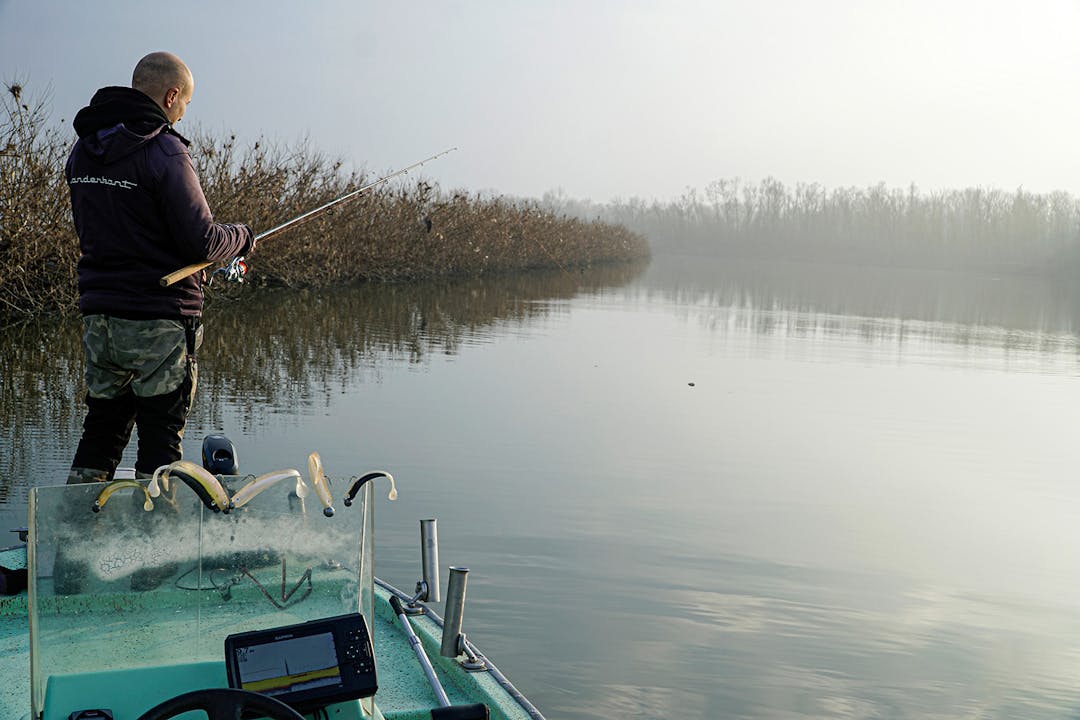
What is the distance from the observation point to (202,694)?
2.03m

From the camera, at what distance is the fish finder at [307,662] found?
2244 mm

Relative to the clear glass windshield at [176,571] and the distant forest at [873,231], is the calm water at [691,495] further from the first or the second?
the distant forest at [873,231]

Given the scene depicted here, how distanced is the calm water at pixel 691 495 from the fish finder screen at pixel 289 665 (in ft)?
7.18

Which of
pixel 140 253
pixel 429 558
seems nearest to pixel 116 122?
pixel 140 253

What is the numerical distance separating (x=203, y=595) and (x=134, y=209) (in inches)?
84.7

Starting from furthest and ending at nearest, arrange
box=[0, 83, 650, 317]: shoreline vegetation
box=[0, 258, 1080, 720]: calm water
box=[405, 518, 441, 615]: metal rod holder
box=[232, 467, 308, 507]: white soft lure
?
box=[0, 83, 650, 317]: shoreline vegetation → box=[0, 258, 1080, 720]: calm water → box=[405, 518, 441, 615]: metal rod holder → box=[232, 467, 308, 507]: white soft lure

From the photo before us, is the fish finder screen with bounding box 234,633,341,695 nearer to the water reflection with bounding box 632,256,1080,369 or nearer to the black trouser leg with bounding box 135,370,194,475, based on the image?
the black trouser leg with bounding box 135,370,194,475

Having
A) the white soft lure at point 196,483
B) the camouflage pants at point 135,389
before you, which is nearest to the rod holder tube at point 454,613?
the white soft lure at point 196,483

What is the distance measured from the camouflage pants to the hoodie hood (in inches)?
26.1

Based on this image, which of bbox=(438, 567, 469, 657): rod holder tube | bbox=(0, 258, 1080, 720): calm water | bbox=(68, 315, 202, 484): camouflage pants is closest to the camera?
bbox=(438, 567, 469, 657): rod holder tube

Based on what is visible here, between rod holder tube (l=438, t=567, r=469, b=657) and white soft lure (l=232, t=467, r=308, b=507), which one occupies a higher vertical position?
white soft lure (l=232, t=467, r=308, b=507)

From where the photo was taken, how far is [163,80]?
164 inches

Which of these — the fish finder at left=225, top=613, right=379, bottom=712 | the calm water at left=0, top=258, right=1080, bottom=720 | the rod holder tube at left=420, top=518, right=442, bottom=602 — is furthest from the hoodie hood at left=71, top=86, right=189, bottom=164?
the calm water at left=0, top=258, right=1080, bottom=720

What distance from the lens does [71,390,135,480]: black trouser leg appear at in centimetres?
437
